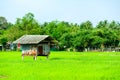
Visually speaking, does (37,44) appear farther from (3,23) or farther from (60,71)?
(3,23)

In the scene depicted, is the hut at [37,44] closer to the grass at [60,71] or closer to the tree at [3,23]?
the grass at [60,71]

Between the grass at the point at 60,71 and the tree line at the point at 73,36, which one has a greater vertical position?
the tree line at the point at 73,36

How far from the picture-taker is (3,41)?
4072 inches

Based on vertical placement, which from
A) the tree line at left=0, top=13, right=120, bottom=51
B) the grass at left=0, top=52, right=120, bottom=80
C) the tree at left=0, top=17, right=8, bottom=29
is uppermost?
the tree at left=0, top=17, right=8, bottom=29

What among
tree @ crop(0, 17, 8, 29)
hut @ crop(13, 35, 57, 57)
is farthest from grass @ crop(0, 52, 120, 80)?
tree @ crop(0, 17, 8, 29)

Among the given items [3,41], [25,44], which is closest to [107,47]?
[3,41]

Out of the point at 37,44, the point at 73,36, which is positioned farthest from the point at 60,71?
the point at 73,36

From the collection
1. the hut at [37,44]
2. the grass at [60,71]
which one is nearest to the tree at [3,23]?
the hut at [37,44]

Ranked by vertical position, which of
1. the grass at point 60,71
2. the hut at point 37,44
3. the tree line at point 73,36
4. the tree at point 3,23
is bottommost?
the grass at point 60,71

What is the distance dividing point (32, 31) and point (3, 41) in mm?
10906

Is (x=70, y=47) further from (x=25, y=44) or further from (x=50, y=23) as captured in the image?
(x=25, y=44)

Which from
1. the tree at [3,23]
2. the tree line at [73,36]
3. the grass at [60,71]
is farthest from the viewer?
the tree at [3,23]

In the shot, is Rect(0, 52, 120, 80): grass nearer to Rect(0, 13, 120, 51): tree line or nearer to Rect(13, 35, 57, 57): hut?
Rect(13, 35, 57, 57): hut

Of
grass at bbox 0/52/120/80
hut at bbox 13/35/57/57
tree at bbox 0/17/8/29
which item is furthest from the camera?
tree at bbox 0/17/8/29
